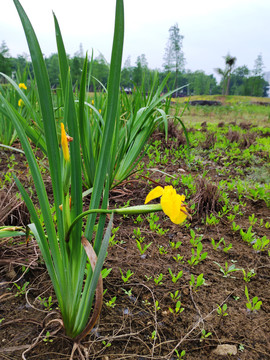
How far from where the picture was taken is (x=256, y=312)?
926 millimetres

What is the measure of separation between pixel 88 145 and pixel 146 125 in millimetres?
484

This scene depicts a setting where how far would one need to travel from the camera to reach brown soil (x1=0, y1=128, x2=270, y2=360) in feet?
2.44

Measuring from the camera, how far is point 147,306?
90 cm

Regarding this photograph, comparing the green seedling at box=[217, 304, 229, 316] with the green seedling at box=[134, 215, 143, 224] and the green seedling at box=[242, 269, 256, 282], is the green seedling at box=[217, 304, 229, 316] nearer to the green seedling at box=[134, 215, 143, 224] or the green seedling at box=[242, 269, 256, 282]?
the green seedling at box=[242, 269, 256, 282]

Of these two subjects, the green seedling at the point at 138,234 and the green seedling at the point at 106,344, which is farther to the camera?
the green seedling at the point at 138,234

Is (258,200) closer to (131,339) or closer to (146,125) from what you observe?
(146,125)

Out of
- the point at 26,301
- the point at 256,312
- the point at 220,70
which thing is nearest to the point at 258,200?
the point at 256,312

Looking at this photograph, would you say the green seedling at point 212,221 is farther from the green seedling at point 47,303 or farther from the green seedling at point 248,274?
the green seedling at point 47,303

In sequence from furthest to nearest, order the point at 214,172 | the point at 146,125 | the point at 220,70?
1. the point at 220,70
2. the point at 214,172
3. the point at 146,125

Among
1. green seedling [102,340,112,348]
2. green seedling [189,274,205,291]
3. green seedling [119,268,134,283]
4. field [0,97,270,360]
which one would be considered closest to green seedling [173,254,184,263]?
field [0,97,270,360]

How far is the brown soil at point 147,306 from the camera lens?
2.44 feet

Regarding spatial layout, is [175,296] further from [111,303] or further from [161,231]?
[161,231]

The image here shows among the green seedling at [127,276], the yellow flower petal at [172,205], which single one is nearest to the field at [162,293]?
the green seedling at [127,276]

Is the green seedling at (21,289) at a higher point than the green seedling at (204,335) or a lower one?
higher
